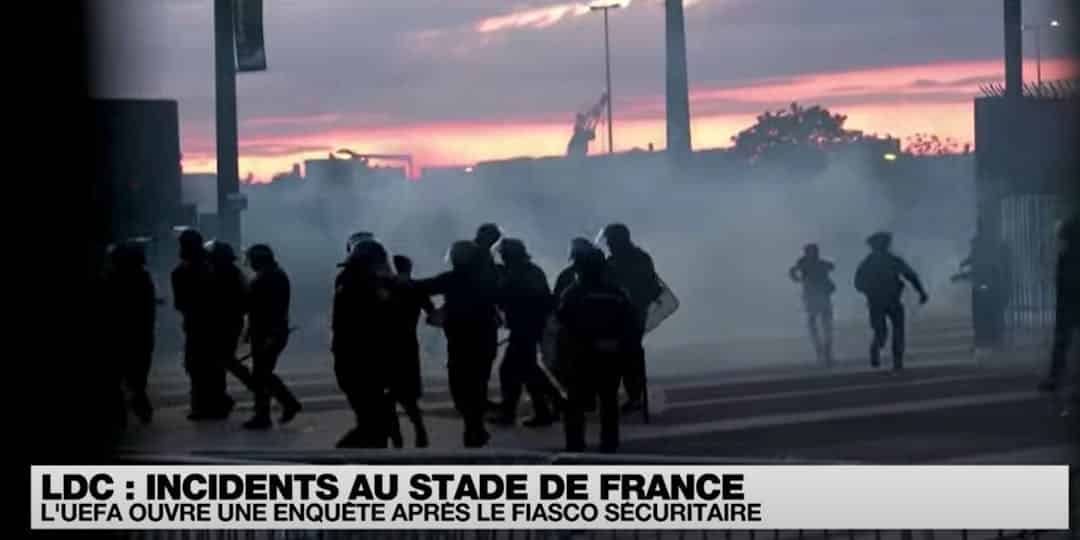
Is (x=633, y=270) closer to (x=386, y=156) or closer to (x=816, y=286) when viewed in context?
(x=386, y=156)

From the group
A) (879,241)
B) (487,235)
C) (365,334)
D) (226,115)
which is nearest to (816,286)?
(879,241)

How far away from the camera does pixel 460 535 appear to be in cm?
765

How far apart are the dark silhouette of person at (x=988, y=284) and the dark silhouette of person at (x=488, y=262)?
843 cm

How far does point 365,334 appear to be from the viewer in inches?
466

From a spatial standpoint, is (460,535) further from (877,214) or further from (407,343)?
(877,214)

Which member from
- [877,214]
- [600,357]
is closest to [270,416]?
[600,357]

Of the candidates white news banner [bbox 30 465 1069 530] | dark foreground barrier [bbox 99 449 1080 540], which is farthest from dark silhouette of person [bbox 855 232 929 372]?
white news banner [bbox 30 465 1069 530]

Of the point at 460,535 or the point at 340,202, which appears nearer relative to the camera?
the point at 460,535

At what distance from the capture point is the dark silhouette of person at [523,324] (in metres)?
13.2

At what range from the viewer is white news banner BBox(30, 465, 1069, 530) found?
756cm

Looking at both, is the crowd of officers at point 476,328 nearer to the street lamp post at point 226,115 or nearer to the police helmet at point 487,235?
the police helmet at point 487,235

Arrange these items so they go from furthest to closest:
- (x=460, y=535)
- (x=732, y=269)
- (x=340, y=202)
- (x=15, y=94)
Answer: (x=732, y=269) < (x=340, y=202) < (x=15, y=94) < (x=460, y=535)

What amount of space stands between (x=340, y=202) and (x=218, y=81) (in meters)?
5.34

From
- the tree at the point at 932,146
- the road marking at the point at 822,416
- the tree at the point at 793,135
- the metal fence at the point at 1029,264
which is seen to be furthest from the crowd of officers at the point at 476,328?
the tree at the point at 793,135
